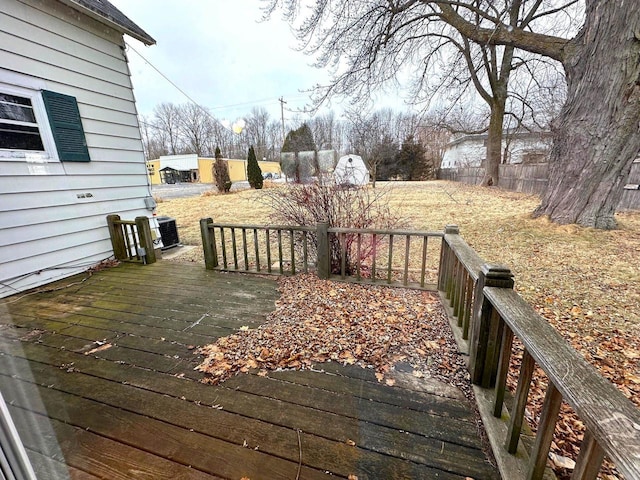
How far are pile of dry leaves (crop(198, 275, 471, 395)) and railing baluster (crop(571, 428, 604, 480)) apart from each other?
102 centimetres

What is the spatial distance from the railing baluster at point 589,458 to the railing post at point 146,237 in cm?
471

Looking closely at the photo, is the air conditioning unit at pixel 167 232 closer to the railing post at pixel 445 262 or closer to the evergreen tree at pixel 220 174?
the railing post at pixel 445 262

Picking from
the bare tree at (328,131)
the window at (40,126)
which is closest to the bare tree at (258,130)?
the bare tree at (328,131)

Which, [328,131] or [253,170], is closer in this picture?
[253,170]

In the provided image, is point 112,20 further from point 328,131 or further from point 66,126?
point 328,131

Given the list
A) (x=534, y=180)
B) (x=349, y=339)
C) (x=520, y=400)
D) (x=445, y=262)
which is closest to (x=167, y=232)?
(x=349, y=339)

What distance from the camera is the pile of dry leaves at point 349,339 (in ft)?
6.63

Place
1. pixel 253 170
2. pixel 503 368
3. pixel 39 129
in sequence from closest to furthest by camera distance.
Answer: pixel 503 368, pixel 39 129, pixel 253 170

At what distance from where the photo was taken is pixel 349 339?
2.34 m

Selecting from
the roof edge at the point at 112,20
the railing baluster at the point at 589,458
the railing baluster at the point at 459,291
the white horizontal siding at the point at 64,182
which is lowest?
the railing baluster at the point at 459,291

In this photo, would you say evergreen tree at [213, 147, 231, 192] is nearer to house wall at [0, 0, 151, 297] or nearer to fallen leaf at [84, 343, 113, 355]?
house wall at [0, 0, 151, 297]

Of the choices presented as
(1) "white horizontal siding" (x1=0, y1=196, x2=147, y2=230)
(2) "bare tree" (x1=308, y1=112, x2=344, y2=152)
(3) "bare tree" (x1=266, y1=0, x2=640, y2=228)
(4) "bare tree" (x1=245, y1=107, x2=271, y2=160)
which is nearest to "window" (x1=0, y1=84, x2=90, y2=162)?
(1) "white horizontal siding" (x1=0, y1=196, x2=147, y2=230)

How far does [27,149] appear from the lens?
3.29m

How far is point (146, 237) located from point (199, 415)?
335cm
